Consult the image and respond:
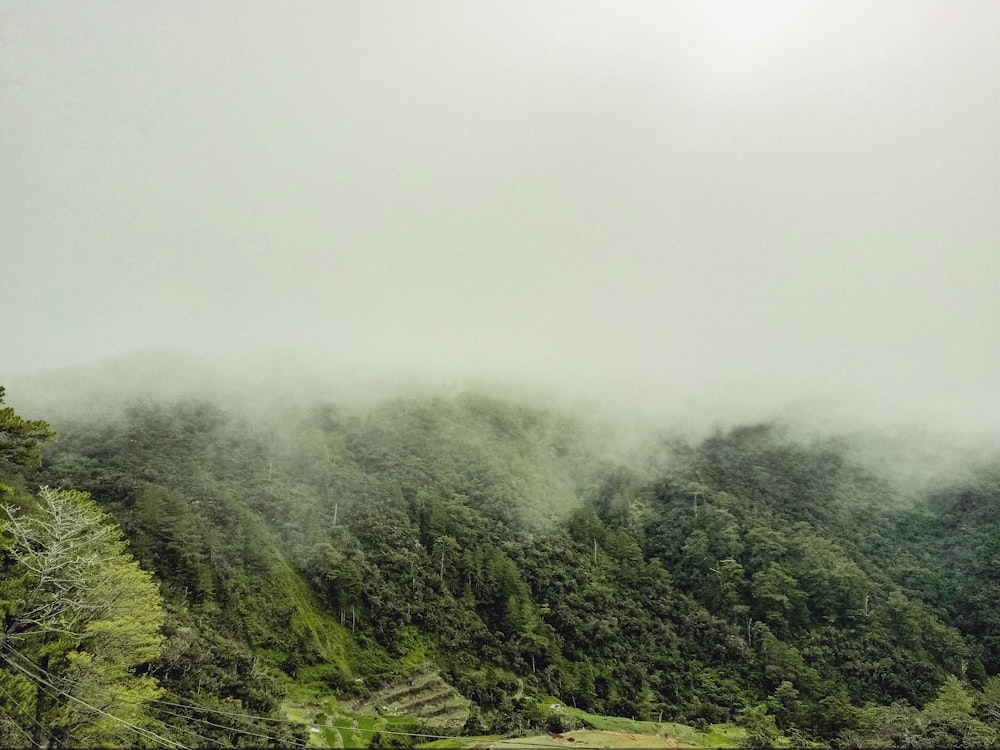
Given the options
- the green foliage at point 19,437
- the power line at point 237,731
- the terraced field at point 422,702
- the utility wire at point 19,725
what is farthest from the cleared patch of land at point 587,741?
the green foliage at point 19,437

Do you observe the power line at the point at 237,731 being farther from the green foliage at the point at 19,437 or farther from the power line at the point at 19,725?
the green foliage at the point at 19,437

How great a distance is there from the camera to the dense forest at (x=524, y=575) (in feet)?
179

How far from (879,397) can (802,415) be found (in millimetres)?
20010

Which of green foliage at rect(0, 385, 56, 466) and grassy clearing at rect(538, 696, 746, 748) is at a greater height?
green foliage at rect(0, 385, 56, 466)

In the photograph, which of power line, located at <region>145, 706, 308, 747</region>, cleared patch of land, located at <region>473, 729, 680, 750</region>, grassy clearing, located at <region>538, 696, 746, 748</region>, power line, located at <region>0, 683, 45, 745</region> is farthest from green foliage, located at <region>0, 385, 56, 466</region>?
grassy clearing, located at <region>538, 696, 746, 748</region>

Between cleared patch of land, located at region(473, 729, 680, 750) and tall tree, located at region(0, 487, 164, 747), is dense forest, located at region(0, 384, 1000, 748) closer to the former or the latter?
tall tree, located at region(0, 487, 164, 747)

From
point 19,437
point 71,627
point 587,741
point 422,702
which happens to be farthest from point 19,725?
point 422,702

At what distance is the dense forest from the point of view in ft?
179

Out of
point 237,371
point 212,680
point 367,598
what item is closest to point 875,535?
point 367,598

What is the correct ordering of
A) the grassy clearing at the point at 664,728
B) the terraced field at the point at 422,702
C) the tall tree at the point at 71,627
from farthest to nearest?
the grassy clearing at the point at 664,728 → the terraced field at the point at 422,702 → the tall tree at the point at 71,627

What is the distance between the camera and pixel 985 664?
222ft

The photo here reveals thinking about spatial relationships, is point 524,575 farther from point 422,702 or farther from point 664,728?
point 664,728

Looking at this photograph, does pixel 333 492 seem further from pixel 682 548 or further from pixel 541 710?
pixel 682 548

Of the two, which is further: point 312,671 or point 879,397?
point 879,397
